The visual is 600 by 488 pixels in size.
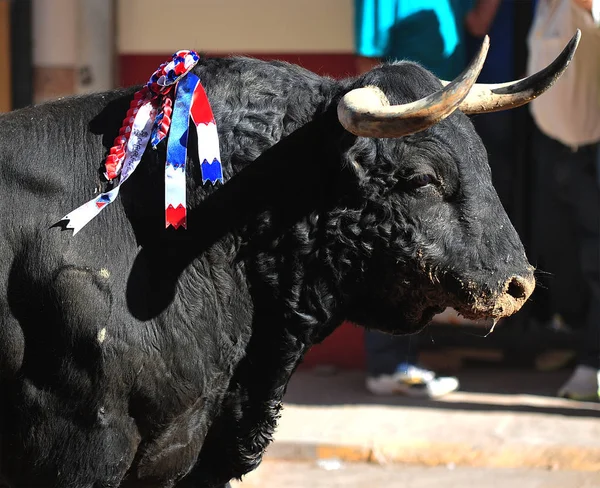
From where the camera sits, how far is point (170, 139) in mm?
2943

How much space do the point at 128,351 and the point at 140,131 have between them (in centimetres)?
61

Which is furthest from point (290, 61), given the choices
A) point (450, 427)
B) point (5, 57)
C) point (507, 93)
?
point (507, 93)

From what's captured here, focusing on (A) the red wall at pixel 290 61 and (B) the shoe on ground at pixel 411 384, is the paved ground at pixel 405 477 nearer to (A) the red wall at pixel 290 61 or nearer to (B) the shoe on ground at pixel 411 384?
(B) the shoe on ground at pixel 411 384

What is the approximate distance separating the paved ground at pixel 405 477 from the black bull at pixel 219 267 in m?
2.10

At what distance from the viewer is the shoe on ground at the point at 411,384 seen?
623cm

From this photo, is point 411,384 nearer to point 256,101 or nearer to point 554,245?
point 554,245

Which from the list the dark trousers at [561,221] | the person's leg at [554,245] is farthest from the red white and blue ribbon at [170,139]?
the person's leg at [554,245]

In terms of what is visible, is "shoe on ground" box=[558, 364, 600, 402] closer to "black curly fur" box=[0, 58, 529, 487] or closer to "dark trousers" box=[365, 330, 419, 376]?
"dark trousers" box=[365, 330, 419, 376]

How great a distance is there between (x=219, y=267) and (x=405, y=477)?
2614mm

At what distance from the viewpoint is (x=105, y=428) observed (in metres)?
2.84

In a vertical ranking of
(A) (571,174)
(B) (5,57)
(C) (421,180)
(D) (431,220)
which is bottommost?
(A) (571,174)

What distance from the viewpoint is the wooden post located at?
670cm

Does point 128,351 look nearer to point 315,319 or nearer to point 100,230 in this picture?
point 100,230

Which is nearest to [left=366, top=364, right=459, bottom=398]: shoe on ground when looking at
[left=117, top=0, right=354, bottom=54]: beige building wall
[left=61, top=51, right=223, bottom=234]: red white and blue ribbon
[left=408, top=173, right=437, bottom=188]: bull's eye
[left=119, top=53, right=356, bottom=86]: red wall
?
[left=119, top=53, right=356, bottom=86]: red wall
